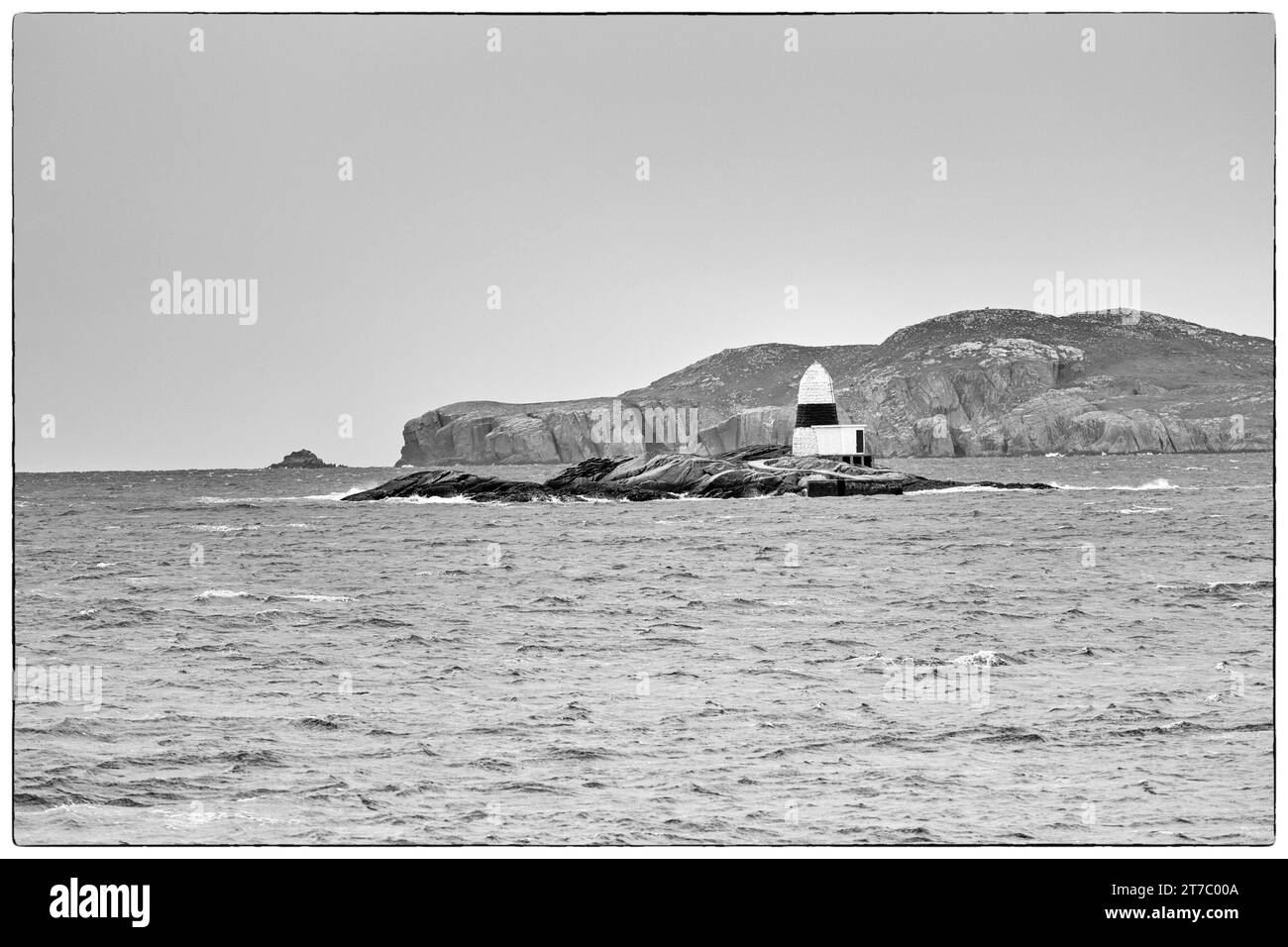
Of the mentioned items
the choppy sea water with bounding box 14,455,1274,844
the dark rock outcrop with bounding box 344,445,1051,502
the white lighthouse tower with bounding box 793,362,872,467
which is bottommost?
the choppy sea water with bounding box 14,455,1274,844

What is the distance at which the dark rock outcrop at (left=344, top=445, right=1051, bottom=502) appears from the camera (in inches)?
1396

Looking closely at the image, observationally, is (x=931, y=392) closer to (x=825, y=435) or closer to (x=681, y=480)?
(x=825, y=435)

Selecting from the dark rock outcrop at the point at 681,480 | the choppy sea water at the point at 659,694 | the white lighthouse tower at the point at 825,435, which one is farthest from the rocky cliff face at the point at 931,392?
the choppy sea water at the point at 659,694

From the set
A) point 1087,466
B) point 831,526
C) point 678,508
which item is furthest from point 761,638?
point 1087,466

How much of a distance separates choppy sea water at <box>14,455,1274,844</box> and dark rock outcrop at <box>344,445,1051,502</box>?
37.8 ft

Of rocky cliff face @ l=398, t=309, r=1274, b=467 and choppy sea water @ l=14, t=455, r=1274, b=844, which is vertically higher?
rocky cliff face @ l=398, t=309, r=1274, b=467

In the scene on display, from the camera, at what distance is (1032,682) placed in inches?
479

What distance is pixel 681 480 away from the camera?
120ft

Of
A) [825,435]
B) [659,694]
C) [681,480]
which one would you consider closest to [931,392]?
[825,435]

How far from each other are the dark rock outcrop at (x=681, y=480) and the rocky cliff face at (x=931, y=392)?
1.94 ft

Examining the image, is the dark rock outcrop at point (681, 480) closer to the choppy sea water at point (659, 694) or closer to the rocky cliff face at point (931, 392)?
the rocky cliff face at point (931, 392)

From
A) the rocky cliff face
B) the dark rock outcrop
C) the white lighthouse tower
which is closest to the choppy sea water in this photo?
the rocky cliff face

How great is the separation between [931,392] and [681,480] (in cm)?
934

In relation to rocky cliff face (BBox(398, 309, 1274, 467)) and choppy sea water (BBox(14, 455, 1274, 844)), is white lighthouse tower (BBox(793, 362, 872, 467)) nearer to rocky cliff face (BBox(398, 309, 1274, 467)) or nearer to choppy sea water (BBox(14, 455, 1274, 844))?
rocky cliff face (BBox(398, 309, 1274, 467))
